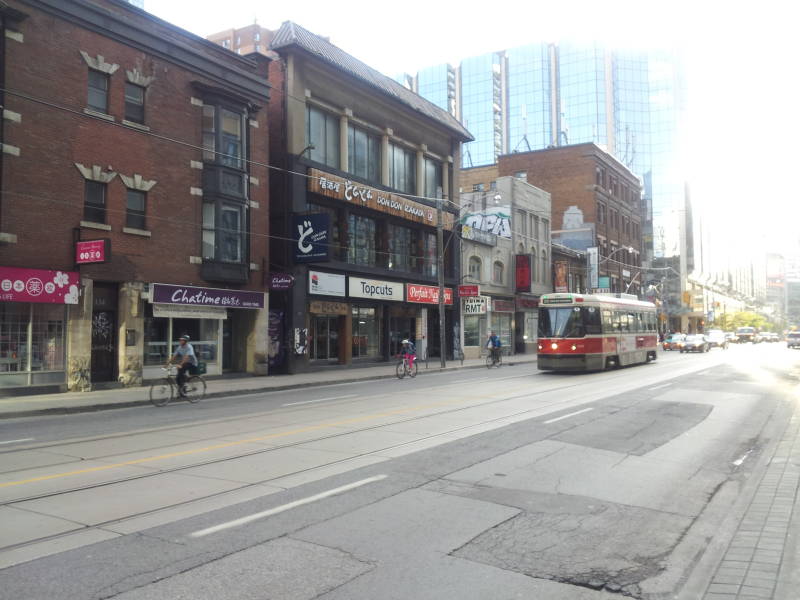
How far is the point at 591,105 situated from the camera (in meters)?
131

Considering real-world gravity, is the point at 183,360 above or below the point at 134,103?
below

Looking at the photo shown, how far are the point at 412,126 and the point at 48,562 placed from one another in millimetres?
34991

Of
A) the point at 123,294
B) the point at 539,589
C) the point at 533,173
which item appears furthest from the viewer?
the point at 533,173

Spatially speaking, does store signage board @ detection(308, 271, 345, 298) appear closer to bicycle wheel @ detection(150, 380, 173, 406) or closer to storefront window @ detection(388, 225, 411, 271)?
storefront window @ detection(388, 225, 411, 271)

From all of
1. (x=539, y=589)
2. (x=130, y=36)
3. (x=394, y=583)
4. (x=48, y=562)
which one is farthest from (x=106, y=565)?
(x=130, y=36)

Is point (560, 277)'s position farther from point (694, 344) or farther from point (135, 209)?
point (135, 209)

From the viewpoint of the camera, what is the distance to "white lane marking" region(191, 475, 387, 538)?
5.78m

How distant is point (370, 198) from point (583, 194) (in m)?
38.9

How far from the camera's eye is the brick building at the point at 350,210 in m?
28.6

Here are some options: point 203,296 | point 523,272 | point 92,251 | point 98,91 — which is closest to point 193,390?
point 92,251

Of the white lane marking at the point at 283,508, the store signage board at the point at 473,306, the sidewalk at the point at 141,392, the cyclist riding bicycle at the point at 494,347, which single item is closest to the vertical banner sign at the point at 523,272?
the store signage board at the point at 473,306

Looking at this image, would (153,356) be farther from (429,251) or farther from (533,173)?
(533,173)

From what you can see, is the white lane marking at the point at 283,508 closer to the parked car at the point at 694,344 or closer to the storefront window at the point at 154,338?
the storefront window at the point at 154,338

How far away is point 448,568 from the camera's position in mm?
4992
